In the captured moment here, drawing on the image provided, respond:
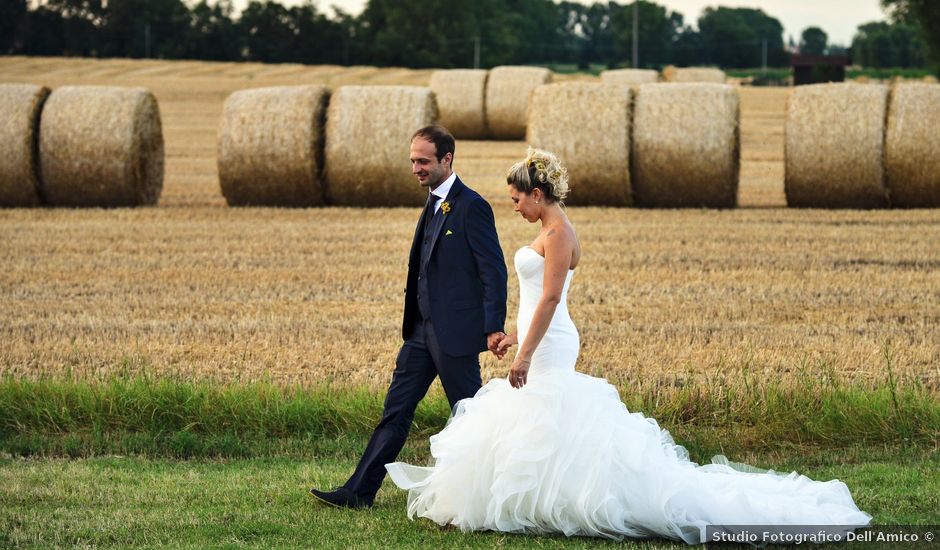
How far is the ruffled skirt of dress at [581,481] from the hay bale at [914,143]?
1180 cm

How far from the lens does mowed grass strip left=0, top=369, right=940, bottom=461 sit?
7.50m

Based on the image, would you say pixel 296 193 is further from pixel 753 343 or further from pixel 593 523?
pixel 593 523

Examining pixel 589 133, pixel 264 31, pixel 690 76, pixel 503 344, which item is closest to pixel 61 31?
pixel 264 31

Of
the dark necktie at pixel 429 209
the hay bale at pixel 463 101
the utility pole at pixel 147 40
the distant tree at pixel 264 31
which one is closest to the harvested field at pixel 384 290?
the dark necktie at pixel 429 209

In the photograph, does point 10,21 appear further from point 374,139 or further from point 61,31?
point 374,139

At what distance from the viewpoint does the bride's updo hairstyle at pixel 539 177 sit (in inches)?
233

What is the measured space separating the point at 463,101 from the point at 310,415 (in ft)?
78.7

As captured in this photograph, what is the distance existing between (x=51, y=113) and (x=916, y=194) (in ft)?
35.8

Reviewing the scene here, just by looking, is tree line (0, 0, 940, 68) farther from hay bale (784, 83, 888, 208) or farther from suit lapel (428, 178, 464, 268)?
suit lapel (428, 178, 464, 268)

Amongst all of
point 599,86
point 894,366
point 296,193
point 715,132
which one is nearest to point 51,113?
point 296,193

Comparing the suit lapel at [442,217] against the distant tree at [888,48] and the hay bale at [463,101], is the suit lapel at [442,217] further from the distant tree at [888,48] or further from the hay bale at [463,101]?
the distant tree at [888,48]

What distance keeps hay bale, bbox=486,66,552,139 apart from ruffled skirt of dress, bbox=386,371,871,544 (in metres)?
25.1

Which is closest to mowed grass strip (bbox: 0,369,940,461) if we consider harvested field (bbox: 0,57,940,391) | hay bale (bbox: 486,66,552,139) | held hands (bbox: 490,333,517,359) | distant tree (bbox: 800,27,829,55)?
harvested field (bbox: 0,57,940,391)

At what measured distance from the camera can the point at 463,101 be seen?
31.3 m
